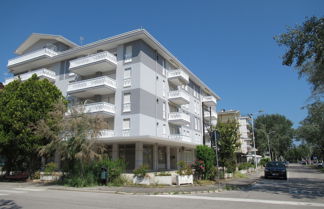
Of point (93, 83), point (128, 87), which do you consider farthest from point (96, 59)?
point (128, 87)

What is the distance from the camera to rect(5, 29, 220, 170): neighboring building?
23891 mm

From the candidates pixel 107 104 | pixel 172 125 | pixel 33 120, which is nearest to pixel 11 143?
pixel 33 120

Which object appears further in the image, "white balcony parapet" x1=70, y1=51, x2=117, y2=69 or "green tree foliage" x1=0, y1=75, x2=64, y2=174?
"white balcony parapet" x1=70, y1=51, x2=117, y2=69

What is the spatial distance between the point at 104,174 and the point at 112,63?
12671 millimetres

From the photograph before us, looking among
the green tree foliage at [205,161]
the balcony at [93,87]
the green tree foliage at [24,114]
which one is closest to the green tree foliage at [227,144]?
the green tree foliage at [205,161]

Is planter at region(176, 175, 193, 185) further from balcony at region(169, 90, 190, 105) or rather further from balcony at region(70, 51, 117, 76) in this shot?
balcony at region(70, 51, 117, 76)

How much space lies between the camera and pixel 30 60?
31625 mm

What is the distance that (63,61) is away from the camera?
100ft

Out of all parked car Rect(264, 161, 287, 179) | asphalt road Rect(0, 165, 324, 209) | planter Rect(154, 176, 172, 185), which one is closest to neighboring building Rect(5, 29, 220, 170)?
planter Rect(154, 176, 172, 185)

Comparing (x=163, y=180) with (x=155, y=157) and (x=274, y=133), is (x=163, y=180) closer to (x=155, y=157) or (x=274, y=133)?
(x=155, y=157)

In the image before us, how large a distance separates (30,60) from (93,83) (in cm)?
1295

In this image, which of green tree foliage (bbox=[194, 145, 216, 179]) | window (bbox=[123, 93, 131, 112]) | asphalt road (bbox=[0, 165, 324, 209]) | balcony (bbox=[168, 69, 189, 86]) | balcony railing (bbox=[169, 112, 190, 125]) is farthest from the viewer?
balcony (bbox=[168, 69, 189, 86])

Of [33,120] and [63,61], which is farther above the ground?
[63,61]

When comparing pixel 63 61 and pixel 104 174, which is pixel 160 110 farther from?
pixel 63 61
